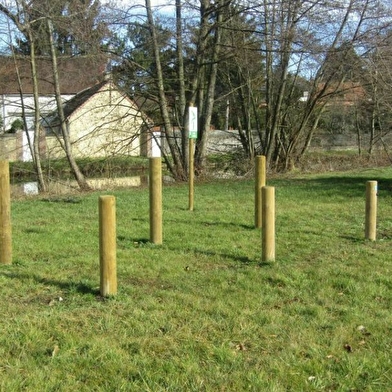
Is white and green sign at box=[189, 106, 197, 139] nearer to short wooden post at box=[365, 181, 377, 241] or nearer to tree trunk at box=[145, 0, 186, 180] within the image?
short wooden post at box=[365, 181, 377, 241]

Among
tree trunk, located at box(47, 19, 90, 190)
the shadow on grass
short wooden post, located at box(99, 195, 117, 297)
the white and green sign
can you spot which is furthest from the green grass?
tree trunk, located at box(47, 19, 90, 190)

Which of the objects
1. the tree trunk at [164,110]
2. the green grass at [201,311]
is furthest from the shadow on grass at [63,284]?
the tree trunk at [164,110]

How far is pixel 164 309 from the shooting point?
4766 millimetres

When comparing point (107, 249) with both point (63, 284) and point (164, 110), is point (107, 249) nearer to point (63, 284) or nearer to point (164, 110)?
point (63, 284)

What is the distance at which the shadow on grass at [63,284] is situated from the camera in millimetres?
5293

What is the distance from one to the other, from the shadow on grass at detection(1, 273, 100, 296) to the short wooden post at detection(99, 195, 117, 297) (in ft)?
0.63

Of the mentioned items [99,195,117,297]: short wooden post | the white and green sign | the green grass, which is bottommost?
the green grass

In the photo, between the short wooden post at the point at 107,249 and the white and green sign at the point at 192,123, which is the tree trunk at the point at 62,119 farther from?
the short wooden post at the point at 107,249

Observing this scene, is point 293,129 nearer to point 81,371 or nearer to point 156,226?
point 156,226

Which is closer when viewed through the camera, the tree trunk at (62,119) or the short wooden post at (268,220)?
the short wooden post at (268,220)

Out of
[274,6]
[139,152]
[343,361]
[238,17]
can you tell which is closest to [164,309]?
[343,361]

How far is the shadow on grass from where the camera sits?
529cm

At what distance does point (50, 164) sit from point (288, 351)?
17.9 meters

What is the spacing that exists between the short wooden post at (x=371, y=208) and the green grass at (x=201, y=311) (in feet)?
0.59
